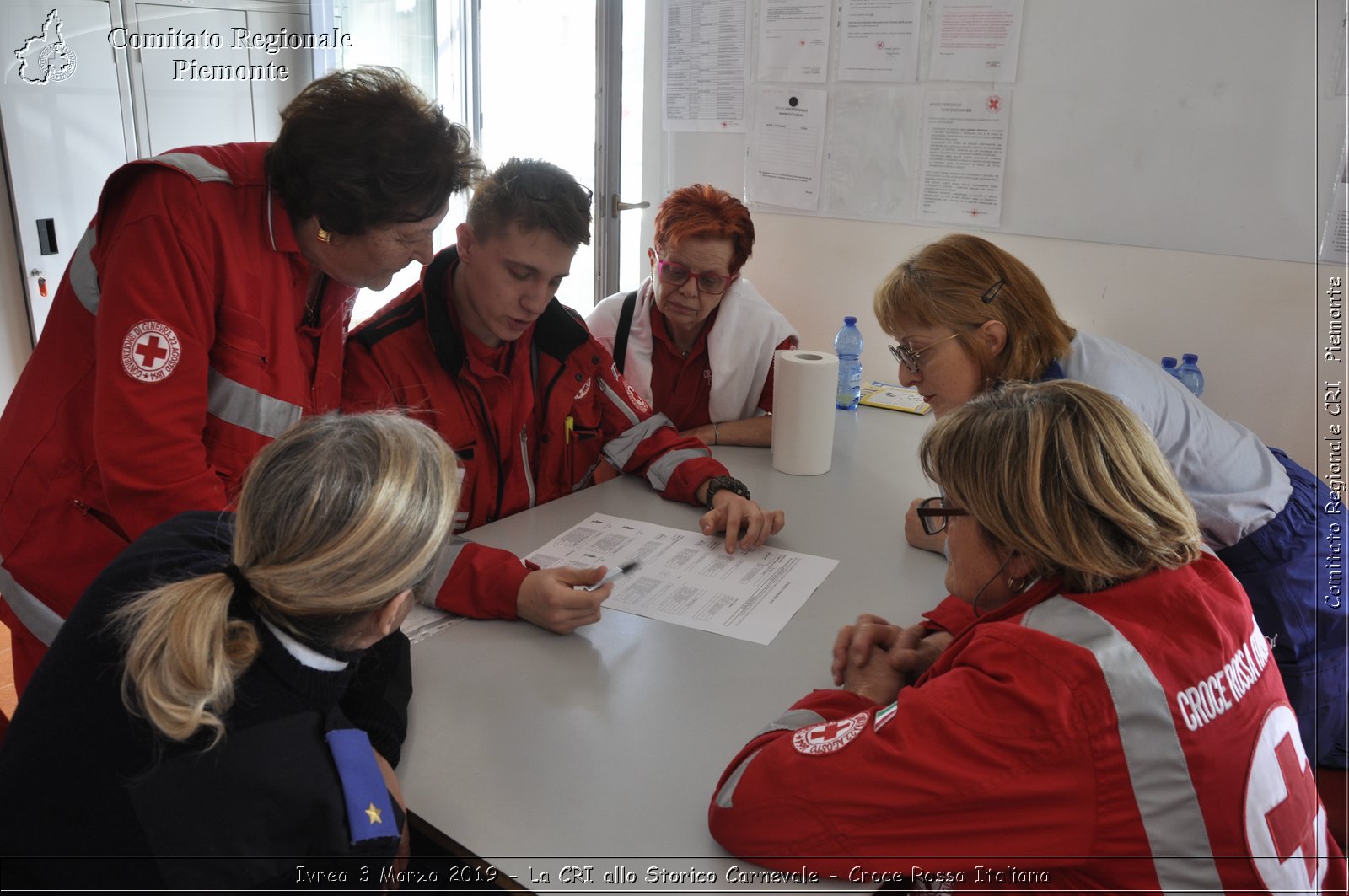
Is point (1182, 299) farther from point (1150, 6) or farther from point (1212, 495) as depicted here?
point (1212, 495)

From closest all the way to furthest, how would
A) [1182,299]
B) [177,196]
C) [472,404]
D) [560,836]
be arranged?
1. [560,836]
2. [177,196]
3. [472,404]
4. [1182,299]

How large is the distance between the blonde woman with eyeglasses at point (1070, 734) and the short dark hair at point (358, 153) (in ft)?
2.82

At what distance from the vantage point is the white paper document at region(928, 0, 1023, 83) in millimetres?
2572

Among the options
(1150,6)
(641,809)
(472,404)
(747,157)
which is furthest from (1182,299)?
(641,809)

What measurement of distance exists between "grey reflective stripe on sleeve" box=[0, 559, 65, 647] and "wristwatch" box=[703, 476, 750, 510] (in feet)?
3.62

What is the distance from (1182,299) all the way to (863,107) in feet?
3.66

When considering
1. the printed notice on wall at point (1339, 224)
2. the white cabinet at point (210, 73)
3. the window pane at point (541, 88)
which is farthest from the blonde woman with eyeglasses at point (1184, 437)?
the white cabinet at point (210, 73)

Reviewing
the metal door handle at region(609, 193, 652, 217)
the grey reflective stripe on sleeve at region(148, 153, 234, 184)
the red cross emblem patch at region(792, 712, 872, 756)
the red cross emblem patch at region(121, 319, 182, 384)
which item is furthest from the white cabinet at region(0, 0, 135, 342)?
the red cross emblem patch at region(792, 712, 872, 756)

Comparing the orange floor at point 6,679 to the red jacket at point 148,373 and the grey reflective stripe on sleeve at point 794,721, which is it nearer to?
the red jacket at point 148,373

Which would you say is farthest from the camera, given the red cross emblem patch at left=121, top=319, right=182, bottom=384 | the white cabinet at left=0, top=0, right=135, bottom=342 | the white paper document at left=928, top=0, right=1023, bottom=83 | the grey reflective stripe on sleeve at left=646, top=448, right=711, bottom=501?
the white cabinet at left=0, top=0, right=135, bottom=342

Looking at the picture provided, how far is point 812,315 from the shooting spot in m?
3.15

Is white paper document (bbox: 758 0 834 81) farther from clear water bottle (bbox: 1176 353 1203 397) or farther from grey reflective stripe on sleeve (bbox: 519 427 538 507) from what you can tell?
grey reflective stripe on sleeve (bbox: 519 427 538 507)

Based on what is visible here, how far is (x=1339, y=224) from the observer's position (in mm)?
2209

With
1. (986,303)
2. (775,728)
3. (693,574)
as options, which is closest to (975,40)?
(986,303)
